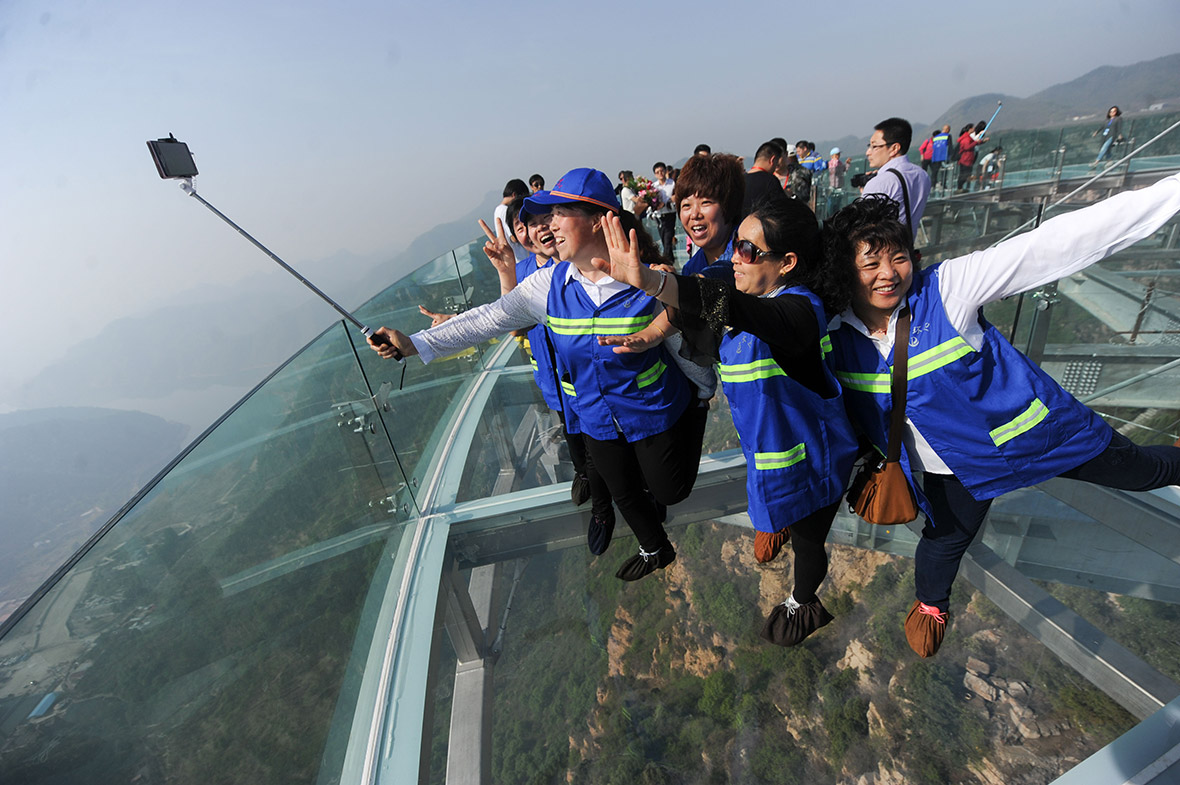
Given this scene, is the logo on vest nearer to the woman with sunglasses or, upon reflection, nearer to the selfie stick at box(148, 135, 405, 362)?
the woman with sunglasses

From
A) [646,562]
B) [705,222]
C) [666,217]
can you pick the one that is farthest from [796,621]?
[666,217]

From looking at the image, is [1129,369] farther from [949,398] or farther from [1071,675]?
[949,398]

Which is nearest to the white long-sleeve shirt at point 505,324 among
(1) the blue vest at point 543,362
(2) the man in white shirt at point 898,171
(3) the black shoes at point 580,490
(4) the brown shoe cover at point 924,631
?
(1) the blue vest at point 543,362

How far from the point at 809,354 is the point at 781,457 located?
32cm

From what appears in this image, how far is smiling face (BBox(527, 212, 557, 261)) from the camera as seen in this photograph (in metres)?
1.65

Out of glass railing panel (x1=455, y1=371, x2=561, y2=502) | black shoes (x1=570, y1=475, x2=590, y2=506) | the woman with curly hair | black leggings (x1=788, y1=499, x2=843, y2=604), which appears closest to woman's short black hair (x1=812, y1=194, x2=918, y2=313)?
the woman with curly hair

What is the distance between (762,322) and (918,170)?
216 centimetres

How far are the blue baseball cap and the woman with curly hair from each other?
2.10ft

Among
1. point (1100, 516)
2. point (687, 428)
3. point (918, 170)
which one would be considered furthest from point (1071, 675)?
point (918, 170)

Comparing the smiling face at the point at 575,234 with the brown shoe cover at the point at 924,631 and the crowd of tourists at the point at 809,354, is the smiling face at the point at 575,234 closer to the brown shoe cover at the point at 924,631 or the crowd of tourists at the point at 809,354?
the crowd of tourists at the point at 809,354

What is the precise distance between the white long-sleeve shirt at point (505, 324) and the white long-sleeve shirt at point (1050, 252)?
0.65 meters

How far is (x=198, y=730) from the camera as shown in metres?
1.35

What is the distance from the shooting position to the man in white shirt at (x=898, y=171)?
257 cm

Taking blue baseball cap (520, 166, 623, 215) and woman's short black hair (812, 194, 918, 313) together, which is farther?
blue baseball cap (520, 166, 623, 215)
